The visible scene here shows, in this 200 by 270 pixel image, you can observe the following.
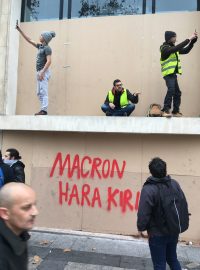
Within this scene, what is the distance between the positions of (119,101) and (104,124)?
1.92ft

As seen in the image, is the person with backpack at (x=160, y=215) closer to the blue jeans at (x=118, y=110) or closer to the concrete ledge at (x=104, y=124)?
the concrete ledge at (x=104, y=124)

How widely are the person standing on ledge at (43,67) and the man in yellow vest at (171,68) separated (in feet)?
7.89

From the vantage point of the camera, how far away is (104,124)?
7352 millimetres

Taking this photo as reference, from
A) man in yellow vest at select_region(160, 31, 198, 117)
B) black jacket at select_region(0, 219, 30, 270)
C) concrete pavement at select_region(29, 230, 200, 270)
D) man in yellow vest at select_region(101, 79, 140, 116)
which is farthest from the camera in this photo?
man in yellow vest at select_region(101, 79, 140, 116)

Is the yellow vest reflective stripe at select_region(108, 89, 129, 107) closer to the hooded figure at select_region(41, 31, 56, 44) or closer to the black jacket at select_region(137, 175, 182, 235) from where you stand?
the hooded figure at select_region(41, 31, 56, 44)

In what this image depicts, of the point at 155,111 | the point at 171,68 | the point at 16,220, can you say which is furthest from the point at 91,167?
the point at 16,220

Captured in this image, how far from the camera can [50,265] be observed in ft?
18.2

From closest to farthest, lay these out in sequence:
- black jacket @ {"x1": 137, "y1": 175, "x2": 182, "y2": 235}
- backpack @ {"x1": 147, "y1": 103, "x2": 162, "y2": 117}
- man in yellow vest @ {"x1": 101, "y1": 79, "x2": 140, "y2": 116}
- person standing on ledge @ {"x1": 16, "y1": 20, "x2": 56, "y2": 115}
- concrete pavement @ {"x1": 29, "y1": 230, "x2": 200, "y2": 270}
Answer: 1. black jacket @ {"x1": 137, "y1": 175, "x2": 182, "y2": 235}
2. concrete pavement @ {"x1": 29, "y1": 230, "x2": 200, "y2": 270}
3. backpack @ {"x1": 147, "y1": 103, "x2": 162, "y2": 117}
4. man in yellow vest @ {"x1": 101, "y1": 79, "x2": 140, "y2": 116}
5. person standing on ledge @ {"x1": 16, "y1": 20, "x2": 56, "y2": 115}

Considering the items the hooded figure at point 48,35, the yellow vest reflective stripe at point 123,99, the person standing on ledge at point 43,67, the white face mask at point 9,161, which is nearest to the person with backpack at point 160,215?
the white face mask at point 9,161

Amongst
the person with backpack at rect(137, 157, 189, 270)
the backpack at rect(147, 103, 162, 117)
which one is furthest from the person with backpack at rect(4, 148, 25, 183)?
the backpack at rect(147, 103, 162, 117)

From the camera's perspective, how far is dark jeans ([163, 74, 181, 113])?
7.20 meters

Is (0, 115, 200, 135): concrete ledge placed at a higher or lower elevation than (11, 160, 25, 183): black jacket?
higher

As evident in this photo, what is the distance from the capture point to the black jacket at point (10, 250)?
203 cm

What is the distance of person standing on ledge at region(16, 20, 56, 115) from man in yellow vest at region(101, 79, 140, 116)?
1.32 m
